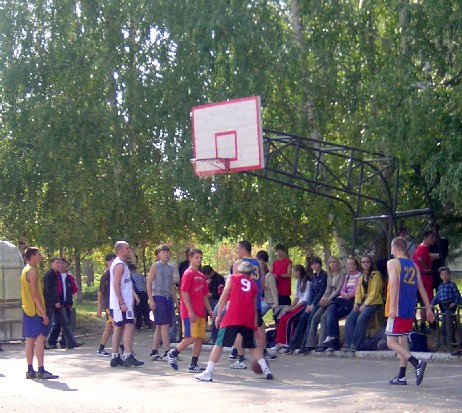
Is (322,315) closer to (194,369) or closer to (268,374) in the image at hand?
(194,369)

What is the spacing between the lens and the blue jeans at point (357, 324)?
1623 cm

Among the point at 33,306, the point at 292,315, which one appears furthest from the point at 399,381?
the point at 292,315

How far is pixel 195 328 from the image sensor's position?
14117 mm

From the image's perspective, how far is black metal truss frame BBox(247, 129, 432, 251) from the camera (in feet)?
59.8

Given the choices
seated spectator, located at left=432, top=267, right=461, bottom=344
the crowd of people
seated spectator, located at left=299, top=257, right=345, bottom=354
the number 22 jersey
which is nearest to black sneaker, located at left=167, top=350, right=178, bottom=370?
the crowd of people

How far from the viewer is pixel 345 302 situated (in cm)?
1698

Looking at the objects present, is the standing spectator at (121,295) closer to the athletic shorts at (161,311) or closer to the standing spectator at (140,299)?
the athletic shorts at (161,311)

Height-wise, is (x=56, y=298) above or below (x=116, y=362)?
above

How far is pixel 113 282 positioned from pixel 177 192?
8.53 metres

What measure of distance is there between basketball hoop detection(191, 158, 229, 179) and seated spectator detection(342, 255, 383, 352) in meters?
3.14

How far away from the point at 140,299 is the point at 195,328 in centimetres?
894

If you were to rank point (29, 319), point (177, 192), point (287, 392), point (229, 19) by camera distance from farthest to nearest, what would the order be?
point (177, 192) < point (229, 19) < point (29, 319) < point (287, 392)

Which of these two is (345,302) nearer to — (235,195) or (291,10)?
(235,195)

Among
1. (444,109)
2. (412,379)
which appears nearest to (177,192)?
(444,109)
